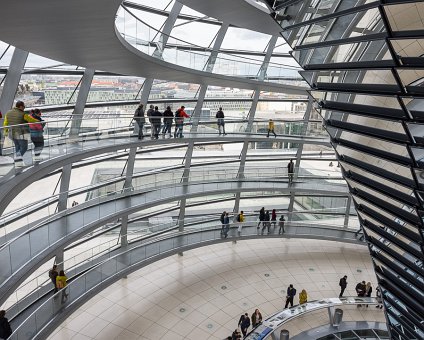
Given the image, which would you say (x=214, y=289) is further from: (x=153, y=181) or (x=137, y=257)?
(x=153, y=181)

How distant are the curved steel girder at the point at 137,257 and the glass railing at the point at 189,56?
695 centimetres

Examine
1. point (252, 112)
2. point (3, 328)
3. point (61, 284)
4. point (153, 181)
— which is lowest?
point (3, 328)

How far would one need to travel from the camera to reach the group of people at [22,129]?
29.1ft

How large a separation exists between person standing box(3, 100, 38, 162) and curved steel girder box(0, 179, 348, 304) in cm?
222

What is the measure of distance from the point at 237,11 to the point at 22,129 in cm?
642

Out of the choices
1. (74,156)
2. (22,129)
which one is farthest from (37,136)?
(74,156)

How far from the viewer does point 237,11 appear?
11180 millimetres

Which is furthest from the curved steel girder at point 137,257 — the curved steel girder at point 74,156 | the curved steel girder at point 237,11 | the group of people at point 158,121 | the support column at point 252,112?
the curved steel girder at point 237,11

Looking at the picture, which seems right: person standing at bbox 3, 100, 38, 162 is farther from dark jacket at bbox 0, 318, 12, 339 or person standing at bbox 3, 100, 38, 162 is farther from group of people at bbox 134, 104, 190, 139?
group of people at bbox 134, 104, 190, 139

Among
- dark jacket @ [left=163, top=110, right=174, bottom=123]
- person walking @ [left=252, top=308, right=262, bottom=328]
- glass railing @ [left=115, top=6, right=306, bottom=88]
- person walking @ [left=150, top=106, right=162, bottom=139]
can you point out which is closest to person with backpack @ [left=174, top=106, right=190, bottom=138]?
dark jacket @ [left=163, top=110, right=174, bottom=123]

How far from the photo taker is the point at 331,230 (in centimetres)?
1995

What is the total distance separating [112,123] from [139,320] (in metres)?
7.04

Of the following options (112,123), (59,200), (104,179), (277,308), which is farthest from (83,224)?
(277,308)

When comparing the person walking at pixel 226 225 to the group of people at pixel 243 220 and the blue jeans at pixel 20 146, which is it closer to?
the group of people at pixel 243 220
